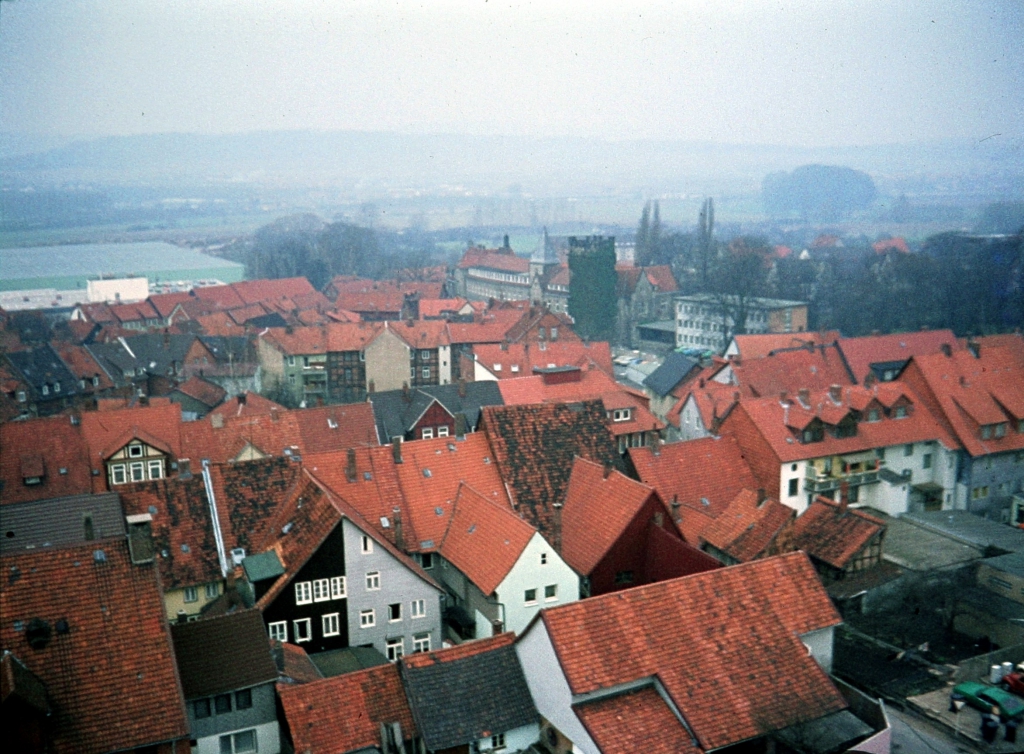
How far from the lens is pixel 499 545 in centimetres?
2295

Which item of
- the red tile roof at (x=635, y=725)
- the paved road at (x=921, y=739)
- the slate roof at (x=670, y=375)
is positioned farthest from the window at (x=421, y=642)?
the slate roof at (x=670, y=375)

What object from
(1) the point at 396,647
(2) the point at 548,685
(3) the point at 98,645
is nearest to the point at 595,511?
(1) the point at 396,647

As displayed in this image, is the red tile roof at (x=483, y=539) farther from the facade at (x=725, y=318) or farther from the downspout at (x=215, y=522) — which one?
the facade at (x=725, y=318)

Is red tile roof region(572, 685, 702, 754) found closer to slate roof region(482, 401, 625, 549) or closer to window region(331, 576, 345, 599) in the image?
window region(331, 576, 345, 599)

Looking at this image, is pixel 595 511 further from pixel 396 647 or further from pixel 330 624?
pixel 330 624

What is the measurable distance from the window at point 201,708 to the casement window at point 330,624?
543cm

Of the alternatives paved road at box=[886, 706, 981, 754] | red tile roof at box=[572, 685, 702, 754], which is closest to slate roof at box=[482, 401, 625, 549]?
red tile roof at box=[572, 685, 702, 754]

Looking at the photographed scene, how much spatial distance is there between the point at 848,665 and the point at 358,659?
1136 cm

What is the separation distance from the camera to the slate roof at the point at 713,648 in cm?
1656

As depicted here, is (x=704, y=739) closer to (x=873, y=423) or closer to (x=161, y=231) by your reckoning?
(x=873, y=423)

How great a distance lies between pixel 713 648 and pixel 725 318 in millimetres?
54128

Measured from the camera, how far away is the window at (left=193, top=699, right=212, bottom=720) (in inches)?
645

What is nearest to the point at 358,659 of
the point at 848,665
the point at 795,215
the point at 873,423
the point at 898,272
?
the point at 848,665

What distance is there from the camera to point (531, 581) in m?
22.3
